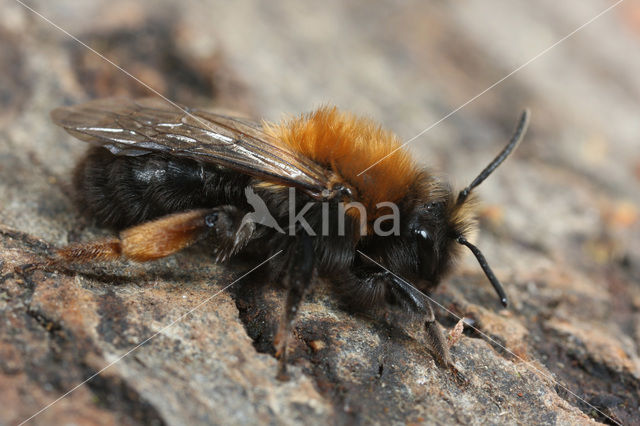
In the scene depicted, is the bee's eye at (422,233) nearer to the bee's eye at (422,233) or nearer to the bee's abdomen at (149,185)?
the bee's eye at (422,233)

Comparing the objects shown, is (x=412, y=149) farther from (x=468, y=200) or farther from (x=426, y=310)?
(x=426, y=310)

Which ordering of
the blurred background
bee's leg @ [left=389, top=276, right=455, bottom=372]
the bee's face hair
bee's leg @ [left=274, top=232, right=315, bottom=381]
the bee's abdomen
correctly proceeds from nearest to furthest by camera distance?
the blurred background → bee's leg @ [left=274, top=232, right=315, bottom=381] → bee's leg @ [left=389, top=276, right=455, bottom=372] → the bee's face hair → the bee's abdomen

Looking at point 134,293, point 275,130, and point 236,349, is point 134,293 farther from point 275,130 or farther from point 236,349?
point 275,130

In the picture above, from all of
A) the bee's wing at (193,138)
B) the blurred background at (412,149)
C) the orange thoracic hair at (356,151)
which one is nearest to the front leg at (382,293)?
the blurred background at (412,149)

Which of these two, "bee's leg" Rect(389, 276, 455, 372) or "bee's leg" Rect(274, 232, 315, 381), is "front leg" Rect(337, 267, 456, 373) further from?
"bee's leg" Rect(274, 232, 315, 381)

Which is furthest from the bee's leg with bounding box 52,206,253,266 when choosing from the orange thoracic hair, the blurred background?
the orange thoracic hair

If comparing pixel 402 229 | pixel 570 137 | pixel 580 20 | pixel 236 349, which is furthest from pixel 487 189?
pixel 580 20

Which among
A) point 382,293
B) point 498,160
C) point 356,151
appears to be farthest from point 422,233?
point 498,160
